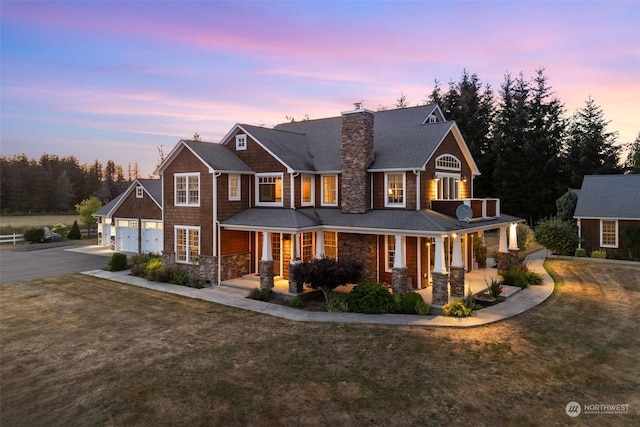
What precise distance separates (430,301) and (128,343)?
1175 cm

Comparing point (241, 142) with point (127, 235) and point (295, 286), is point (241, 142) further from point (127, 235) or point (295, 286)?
point (127, 235)

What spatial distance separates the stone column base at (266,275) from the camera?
18.4 metres

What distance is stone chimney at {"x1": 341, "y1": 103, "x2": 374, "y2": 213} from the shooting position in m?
19.8

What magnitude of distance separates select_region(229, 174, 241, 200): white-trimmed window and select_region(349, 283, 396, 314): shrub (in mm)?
9227

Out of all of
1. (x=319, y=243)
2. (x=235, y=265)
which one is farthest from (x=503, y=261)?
(x=235, y=265)

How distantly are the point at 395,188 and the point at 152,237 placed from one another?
803 inches

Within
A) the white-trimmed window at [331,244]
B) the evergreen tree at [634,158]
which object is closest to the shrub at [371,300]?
the white-trimmed window at [331,244]

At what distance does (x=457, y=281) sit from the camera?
16625mm

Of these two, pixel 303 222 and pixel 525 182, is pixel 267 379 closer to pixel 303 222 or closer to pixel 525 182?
pixel 303 222

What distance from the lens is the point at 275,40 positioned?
22.8 m

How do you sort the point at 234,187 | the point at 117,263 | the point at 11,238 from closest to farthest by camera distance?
the point at 234,187, the point at 117,263, the point at 11,238

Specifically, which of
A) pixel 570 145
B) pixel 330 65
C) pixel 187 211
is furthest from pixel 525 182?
pixel 187 211

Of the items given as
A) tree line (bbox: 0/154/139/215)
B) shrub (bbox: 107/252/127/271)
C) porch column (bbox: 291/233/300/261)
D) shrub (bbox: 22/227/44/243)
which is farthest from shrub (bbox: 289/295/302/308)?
tree line (bbox: 0/154/139/215)

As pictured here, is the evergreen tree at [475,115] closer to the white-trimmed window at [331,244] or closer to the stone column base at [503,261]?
the stone column base at [503,261]
